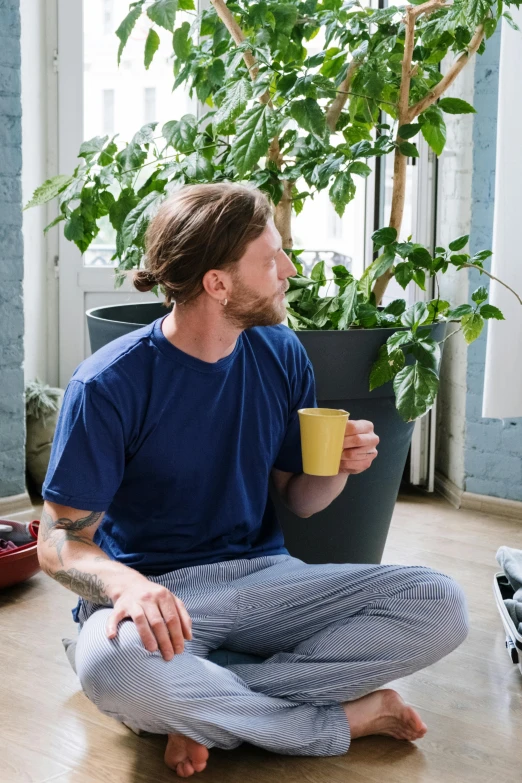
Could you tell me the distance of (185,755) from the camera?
142 centimetres

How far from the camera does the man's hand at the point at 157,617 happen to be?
126 centimetres

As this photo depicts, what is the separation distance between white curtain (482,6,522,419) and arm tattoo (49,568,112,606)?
1.45 meters

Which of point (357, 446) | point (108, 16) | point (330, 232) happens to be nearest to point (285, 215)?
point (357, 446)

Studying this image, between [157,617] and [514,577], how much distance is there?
3.40 feet

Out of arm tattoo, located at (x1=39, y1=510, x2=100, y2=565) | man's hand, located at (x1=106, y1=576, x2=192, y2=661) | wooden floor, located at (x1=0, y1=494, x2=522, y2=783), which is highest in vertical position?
arm tattoo, located at (x1=39, y1=510, x2=100, y2=565)

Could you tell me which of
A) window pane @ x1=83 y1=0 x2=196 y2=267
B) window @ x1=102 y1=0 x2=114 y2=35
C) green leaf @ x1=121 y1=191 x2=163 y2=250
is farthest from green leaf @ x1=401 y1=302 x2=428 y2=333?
window @ x1=102 y1=0 x2=114 y2=35

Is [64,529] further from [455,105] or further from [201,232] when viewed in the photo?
[455,105]

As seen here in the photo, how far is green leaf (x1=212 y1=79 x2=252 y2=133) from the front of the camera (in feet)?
6.03

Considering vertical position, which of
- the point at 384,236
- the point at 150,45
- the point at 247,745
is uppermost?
the point at 150,45

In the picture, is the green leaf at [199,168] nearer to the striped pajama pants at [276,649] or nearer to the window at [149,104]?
the striped pajama pants at [276,649]

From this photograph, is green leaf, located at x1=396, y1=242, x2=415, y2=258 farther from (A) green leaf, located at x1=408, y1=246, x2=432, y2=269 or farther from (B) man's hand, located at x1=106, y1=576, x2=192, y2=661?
(B) man's hand, located at x1=106, y1=576, x2=192, y2=661

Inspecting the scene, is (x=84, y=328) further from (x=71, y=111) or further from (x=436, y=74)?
(x=436, y=74)

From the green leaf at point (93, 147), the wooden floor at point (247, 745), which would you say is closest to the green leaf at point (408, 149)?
the green leaf at point (93, 147)

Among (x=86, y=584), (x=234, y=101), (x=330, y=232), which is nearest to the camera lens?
(x=86, y=584)
